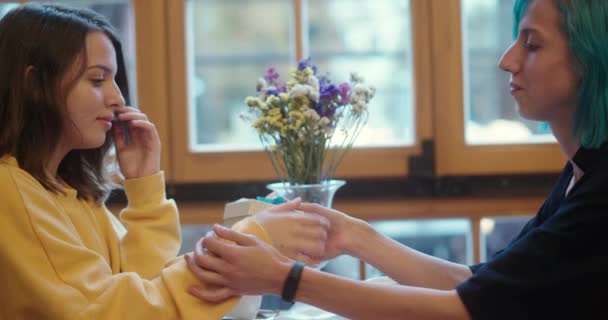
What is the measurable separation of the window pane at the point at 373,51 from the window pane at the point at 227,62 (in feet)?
0.44

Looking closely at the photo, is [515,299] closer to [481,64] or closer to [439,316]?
[439,316]

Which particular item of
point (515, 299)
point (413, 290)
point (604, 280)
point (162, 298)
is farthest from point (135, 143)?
point (604, 280)

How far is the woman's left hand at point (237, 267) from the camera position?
1202 millimetres

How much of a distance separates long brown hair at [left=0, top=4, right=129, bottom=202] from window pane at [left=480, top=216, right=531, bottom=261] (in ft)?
4.95

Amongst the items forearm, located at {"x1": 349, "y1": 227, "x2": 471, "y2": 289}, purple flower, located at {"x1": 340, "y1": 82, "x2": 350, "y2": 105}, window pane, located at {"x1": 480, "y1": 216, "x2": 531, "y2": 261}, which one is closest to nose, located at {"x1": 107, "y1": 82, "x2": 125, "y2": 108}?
purple flower, located at {"x1": 340, "y1": 82, "x2": 350, "y2": 105}

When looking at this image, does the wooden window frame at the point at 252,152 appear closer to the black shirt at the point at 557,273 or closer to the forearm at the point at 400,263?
the forearm at the point at 400,263

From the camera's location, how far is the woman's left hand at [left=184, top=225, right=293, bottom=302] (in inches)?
47.3

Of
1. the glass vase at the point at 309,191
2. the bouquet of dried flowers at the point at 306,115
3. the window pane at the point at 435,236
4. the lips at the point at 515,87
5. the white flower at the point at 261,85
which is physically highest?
the white flower at the point at 261,85

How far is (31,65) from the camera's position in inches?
49.6

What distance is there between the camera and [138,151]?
4.96 feet

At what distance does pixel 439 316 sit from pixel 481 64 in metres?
1.30

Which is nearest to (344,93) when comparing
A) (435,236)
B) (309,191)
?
(309,191)

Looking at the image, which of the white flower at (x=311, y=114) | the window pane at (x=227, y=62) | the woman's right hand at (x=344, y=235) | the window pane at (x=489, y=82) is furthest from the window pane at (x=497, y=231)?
the white flower at (x=311, y=114)

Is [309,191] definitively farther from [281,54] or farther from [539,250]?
[281,54]
